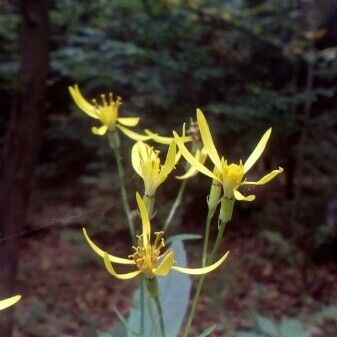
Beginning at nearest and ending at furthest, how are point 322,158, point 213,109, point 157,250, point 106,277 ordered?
point 157,250
point 213,109
point 106,277
point 322,158

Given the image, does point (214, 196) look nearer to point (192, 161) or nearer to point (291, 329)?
point (192, 161)

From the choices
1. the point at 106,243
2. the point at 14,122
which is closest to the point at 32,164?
the point at 14,122

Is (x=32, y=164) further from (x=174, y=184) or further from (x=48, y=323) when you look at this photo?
(x=174, y=184)


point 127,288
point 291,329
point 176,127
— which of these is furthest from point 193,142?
point 127,288

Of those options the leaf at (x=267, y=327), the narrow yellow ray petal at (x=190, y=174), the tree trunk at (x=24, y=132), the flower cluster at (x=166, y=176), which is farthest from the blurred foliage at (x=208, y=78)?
the flower cluster at (x=166, y=176)

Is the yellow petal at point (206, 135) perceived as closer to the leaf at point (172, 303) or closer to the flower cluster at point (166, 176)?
the flower cluster at point (166, 176)
